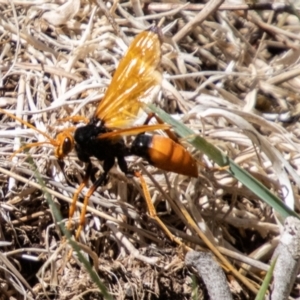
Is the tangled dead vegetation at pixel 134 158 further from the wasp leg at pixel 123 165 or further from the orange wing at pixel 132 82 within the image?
the orange wing at pixel 132 82

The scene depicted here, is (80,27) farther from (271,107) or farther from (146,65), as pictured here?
(271,107)

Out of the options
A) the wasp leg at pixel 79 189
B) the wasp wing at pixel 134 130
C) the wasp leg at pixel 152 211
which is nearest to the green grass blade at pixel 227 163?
the wasp wing at pixel 134 130

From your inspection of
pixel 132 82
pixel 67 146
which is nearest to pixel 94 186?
pixel 67 146

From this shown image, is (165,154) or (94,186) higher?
(165,154)


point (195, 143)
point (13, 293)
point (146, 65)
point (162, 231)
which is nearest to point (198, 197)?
point (162, 231)

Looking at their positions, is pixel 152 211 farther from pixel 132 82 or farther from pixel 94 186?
pixel 132 82

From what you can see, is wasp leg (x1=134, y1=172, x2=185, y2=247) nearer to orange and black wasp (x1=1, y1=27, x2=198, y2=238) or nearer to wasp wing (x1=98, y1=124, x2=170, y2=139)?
orange and black wasp (x1=1, y1=27, x2=198, y2=238)

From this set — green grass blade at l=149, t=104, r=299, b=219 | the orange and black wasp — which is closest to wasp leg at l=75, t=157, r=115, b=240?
the orange and black wasp
